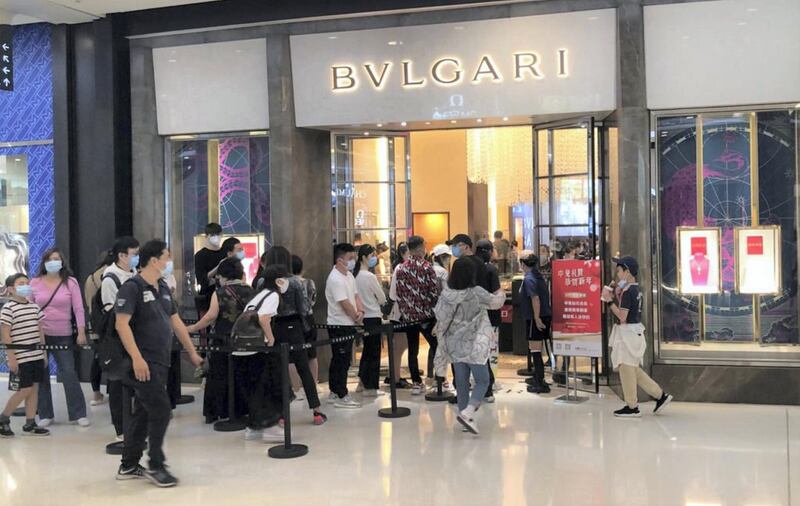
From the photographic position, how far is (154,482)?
551 centimetres

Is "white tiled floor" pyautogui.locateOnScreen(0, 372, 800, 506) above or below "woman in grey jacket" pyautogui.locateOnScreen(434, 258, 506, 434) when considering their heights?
below

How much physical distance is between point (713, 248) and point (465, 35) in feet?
10.9

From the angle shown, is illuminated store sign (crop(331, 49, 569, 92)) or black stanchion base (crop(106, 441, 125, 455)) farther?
illuminated store sign (crop(331, 49, 569, 92))

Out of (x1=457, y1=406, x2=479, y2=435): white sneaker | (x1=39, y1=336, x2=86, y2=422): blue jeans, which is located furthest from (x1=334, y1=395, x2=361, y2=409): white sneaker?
(x1=39, y1=336, x2=86, y2=422): blue jeans

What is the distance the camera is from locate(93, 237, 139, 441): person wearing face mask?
248 inches

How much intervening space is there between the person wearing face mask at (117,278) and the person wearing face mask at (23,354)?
2.39 ft

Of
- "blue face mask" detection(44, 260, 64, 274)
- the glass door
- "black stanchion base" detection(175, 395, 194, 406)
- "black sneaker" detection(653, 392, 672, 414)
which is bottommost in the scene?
"black stanchion base" detection(175, 395, 194, 406)

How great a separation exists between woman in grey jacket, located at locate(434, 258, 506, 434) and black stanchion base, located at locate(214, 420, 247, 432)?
72.8 inches

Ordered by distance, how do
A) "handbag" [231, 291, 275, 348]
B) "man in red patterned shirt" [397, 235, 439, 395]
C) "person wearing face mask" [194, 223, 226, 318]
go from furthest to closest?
1. "man in red patterned shirt" [397, 235, 439, 395]
2. "person wearing face mask" [194, 223, 226, 318]
3. "handbag" [231, 291, 275, 348]

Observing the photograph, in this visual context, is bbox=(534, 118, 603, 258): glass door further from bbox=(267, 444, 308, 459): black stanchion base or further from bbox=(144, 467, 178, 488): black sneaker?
bbox=(144, 467, 178, 488): black sneaker

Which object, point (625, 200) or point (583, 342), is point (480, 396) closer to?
point (583, 342)

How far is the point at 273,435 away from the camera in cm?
668

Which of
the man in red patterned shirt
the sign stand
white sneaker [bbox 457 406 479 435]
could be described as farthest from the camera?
the man in red patterned shirt

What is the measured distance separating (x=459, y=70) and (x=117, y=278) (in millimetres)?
4260
